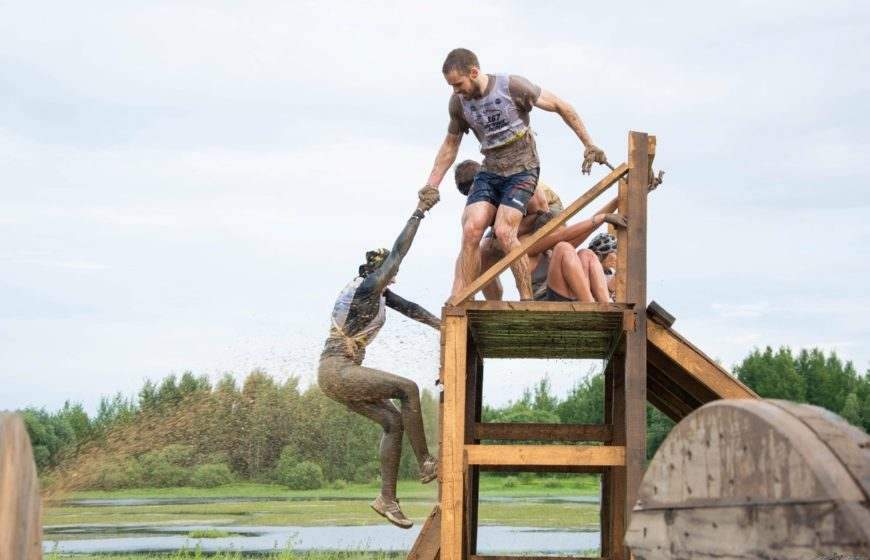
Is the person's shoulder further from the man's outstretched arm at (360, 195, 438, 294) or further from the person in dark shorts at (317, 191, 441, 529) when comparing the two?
the person in dark shorts at (317, 191, 441, 529)

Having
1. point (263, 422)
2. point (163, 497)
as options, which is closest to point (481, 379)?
point (263, 422)

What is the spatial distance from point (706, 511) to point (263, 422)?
63.5ft

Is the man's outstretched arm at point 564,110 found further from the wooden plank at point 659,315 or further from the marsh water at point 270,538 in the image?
the marsh water at point 270,538

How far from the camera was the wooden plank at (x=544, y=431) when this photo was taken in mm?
12906

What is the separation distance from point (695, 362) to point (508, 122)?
2.26 meters

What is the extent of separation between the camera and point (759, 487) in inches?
182

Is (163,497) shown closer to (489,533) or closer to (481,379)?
(489,533)

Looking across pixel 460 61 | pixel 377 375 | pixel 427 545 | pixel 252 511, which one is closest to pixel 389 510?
pixel 427 545

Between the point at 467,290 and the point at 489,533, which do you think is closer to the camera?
the point at 467,290

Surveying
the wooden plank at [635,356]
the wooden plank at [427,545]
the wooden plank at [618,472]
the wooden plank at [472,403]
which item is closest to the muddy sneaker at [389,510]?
the wooden plank at [427,545]

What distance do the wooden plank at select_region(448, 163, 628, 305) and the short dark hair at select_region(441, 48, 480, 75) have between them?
1306 mm

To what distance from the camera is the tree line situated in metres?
22.1

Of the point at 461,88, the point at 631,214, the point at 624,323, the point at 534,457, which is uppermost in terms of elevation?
the point at 461,88

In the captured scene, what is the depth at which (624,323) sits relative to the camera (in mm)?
10188
